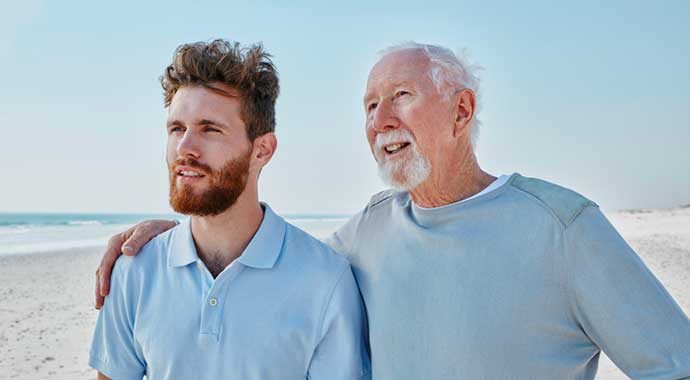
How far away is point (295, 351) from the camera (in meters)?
2.30

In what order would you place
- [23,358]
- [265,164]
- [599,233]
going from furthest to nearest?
[23,358] → [265,164] → [599,233]

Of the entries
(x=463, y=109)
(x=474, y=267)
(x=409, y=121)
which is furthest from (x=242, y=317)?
(x=463, y=109)

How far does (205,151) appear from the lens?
2400 millimetres

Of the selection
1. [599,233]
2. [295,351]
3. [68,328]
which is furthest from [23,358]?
[599,233]

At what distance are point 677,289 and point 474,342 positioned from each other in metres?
8.44

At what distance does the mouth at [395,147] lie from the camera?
2.42 metres

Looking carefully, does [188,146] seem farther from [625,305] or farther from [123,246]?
[625,305]

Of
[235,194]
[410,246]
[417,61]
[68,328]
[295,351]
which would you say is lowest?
[68,328]

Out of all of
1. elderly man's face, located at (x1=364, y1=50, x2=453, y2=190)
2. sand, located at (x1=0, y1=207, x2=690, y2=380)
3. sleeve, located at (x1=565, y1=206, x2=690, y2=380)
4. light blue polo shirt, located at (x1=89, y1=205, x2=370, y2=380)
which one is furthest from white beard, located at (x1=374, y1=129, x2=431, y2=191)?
sand, located at (x1=0, y1=207, x2=690, y2=380)

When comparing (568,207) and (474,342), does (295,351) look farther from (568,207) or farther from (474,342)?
(568,207)

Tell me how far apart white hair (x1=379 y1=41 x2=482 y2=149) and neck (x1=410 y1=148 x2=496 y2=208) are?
164 mm

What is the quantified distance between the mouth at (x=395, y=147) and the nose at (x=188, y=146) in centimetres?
73

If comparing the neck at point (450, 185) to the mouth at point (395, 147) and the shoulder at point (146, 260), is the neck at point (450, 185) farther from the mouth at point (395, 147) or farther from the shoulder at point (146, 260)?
the shoulder at point (146, 260)

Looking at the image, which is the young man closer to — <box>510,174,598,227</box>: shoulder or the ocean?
<box>510,174,598,227</box>: shoulder
